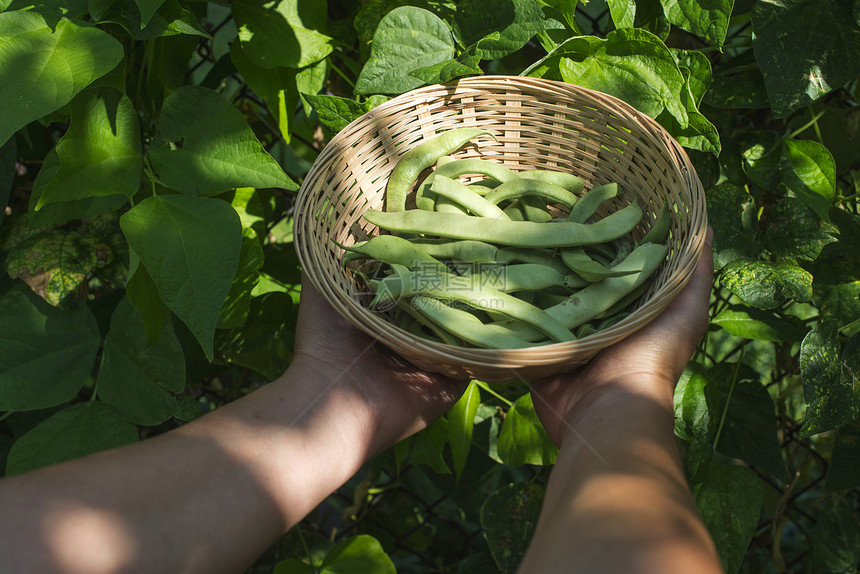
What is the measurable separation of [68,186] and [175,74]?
482 millimetres

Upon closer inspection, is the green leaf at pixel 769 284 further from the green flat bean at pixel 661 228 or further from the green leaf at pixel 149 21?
the green leaf at pixel 149 21

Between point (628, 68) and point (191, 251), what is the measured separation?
73 centimetres

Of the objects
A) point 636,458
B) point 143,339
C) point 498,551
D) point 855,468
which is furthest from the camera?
point 498,551

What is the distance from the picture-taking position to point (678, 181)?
0.98 m

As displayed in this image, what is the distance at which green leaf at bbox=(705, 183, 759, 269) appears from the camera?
3.53ft

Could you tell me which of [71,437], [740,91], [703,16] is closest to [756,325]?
[740,91]

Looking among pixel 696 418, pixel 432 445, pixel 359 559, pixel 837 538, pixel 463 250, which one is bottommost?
pixel 837 538

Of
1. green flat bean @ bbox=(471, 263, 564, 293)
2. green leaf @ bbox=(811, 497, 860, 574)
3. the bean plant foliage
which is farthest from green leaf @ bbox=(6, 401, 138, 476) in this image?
green leaf @ bbox=(811, 497, 860, 574)

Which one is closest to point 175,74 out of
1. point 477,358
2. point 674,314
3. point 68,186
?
point 68,186

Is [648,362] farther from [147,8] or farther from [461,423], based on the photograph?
[147,8]

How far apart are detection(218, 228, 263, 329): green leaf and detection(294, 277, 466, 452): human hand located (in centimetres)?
9

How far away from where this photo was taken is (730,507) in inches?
42.3

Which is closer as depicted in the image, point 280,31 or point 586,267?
point 586,267

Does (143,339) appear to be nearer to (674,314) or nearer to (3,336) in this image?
(3,336)
